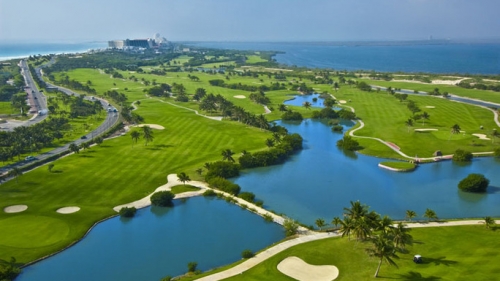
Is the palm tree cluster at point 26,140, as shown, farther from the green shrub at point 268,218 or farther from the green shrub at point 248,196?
the green shrub at point 268,218

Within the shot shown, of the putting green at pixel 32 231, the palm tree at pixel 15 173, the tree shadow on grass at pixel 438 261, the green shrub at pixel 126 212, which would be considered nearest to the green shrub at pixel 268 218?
the green shrub at pixel 126 212

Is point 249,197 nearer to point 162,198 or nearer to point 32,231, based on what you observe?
point 162,198

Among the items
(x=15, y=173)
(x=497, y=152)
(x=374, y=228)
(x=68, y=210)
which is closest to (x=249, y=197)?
(x=374, y=228)

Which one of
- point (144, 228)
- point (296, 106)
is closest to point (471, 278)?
point (144, 228)

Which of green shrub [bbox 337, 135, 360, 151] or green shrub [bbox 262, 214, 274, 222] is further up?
green shrub [bbox 337, 135, 360, 151]

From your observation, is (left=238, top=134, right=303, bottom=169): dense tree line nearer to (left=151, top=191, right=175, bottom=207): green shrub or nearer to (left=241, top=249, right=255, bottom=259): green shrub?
(left=151, top=191, right=175, bottom=207): green shrub

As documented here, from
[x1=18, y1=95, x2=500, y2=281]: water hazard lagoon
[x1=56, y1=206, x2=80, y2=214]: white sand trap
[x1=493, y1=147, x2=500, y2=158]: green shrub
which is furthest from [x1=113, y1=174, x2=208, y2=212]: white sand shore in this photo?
[x1=493, y1=147, x2=500, y2=158]: green shrub

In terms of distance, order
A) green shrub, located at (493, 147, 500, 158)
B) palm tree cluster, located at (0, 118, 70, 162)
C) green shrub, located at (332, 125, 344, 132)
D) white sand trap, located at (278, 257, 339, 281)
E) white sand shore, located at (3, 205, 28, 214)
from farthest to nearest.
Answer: green shrub, located at (332, 125, 344, 132) < green shrub, located at (493, 147, 500, 158) < palm tree cluster, located at (0, 118, 70, 162) < white sand shore, located at (3, 205, 28, 214) < white sand trap, located at (278, 257, 339, 281)
